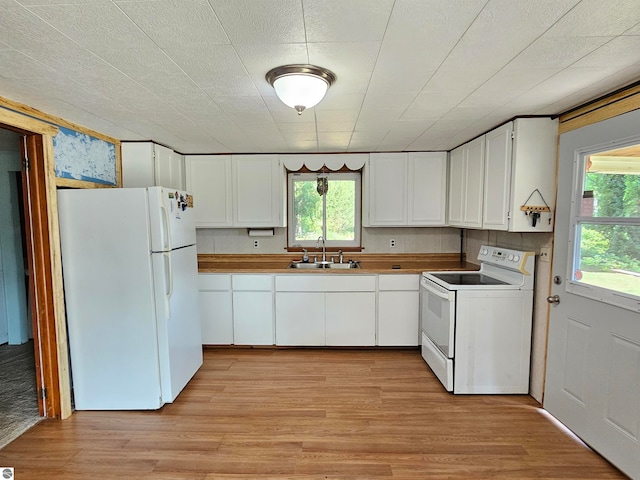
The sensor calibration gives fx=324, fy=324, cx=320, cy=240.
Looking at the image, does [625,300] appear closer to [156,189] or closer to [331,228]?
[331,228]

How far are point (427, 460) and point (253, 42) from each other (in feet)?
7.75

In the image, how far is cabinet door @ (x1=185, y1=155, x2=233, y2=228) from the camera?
3.62 metres

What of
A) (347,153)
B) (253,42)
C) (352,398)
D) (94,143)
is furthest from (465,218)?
(94,143)

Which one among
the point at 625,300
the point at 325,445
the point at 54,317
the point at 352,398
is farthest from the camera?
the point at 352,398

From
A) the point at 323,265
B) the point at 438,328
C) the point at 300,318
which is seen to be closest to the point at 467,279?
the point at 438,328

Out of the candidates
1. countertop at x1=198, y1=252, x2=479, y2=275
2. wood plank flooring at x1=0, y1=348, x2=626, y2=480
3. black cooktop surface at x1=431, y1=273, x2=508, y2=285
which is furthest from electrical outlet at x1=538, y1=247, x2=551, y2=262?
wood plank flooring at x1=0, y1=348, x2=626, y2=480

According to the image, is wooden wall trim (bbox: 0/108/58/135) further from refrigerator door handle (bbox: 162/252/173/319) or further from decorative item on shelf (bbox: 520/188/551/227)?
decorative item on shelf (bbox: 520/188/551/227)

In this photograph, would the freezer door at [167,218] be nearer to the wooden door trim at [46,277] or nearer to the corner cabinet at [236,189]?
the wooden door trim at [46,277]

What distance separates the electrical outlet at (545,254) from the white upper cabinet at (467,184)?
0.52 meters

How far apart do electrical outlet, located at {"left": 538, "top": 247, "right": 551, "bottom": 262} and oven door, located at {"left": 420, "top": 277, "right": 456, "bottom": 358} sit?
694 mm

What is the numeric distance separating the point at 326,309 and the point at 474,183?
189 cm

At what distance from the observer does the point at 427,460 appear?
1.90 meters


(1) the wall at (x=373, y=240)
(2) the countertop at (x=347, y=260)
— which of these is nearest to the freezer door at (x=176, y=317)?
(2) the countertop at (x=347, y=260)

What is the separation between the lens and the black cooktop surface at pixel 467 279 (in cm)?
283
